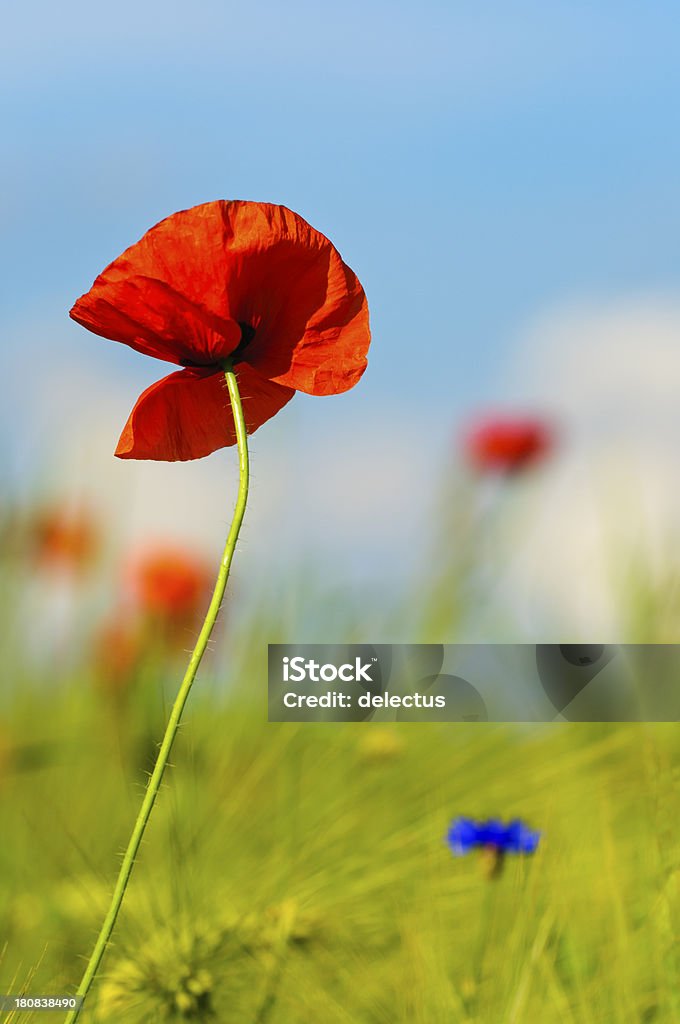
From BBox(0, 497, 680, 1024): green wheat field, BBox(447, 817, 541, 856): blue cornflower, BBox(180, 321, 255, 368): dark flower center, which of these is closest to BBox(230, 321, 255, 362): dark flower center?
BBox(180, 321, 255, 368): dark flower center

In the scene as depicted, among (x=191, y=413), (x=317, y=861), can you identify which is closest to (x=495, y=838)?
(x=317, y=861)

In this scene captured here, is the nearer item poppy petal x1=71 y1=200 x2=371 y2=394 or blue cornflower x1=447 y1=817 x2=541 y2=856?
poppy petal x1=71 y1=200 x2=371 y2=394

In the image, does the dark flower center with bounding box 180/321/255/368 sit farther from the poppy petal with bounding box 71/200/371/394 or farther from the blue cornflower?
the blue cornflower

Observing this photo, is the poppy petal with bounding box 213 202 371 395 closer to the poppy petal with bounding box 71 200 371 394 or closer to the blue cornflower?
the poppy petal with bounding box 71 200 371 394

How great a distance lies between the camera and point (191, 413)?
399mm

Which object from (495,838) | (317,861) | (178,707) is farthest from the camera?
(317,861)

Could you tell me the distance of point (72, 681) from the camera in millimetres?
777

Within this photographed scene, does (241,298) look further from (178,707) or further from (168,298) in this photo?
(178,707)

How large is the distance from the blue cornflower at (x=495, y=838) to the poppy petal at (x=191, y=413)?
0.26 meters

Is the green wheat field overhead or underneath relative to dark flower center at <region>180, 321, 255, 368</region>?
underneath

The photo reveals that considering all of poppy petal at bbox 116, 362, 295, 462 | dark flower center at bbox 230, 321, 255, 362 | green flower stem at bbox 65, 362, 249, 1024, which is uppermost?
dark flower center at bbox 230, 321, 255, 362

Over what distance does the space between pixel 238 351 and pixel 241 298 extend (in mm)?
22

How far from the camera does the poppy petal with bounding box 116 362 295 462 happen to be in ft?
1.27

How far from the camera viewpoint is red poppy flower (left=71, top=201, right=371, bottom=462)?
1.14 feet
